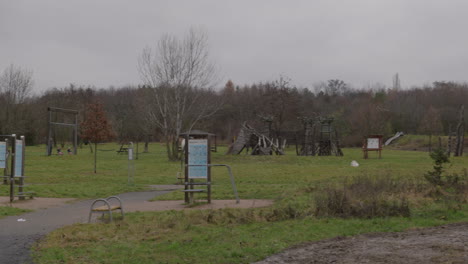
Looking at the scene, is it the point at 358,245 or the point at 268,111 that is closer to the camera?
the point at 358,245

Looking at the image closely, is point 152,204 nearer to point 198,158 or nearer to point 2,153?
point 198,158

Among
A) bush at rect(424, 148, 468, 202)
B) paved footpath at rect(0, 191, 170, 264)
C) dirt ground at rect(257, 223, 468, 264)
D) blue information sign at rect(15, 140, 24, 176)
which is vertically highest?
blue information sign at rect(15, 140, 24, 176)

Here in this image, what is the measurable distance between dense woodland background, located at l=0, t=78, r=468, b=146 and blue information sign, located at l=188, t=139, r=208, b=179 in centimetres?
2616

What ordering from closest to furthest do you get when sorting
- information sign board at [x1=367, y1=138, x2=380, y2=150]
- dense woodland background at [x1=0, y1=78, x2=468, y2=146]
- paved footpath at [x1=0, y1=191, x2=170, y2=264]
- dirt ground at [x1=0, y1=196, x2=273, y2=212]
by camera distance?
paved footpath at [x1=0, y1=191, x2=170, y2=264], dirt ground at [x1=0, y1=196, x2=273, y2=212], information sign board at [x1=367, y1=138, x2=380, y2=150], dense woodland background at [x1=0, y1=78, x2=468, y2=146]

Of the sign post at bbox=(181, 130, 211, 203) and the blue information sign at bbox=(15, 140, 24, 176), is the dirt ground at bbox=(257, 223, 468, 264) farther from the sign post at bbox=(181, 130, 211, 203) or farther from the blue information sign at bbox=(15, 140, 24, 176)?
the blue information sign at bbox=(15, 140, 24, 176)

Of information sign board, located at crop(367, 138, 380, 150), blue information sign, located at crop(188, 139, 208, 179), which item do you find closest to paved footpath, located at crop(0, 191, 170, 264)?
blue information sign, located at crop(188, 139, 208, 179)

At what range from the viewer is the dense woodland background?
59.1m

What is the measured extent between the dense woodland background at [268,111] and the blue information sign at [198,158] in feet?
85.8

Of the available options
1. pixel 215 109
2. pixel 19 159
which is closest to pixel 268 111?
pixel 215 109

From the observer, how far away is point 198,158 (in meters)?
13.7

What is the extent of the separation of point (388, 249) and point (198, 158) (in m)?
6.99

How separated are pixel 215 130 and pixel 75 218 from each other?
7937 centimetres

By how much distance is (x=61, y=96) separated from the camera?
74.6 m

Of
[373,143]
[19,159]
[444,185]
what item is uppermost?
[373,143]
